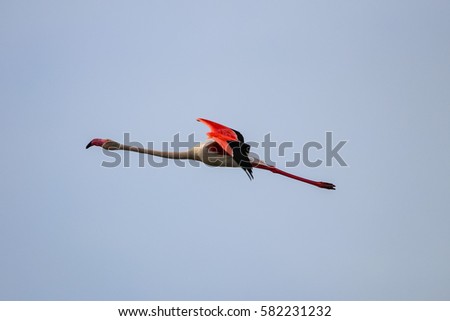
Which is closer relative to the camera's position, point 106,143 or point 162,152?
point 162,152

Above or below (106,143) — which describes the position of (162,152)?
below

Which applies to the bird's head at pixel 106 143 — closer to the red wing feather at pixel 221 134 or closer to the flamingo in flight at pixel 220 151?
the flamingo in flight at pixel 220 151

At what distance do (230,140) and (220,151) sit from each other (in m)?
1.19

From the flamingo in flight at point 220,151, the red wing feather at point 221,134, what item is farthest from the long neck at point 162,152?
the red wing feather at point 221,134

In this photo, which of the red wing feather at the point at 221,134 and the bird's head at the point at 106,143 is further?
the bird's head at the point at 106,143

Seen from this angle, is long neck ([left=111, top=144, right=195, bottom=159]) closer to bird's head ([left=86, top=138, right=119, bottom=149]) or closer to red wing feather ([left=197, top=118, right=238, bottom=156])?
bird's head ([left=86, top=138, right=119, bottom=149])

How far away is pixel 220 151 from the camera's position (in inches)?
4658

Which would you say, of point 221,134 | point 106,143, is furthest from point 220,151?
point 106,143

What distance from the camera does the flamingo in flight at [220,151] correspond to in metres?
117

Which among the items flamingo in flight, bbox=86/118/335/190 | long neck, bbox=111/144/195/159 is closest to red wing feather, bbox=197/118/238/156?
flamingo in flight, bbox=86/118/335/190

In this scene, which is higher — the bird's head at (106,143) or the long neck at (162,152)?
the bird's head at (106,143)

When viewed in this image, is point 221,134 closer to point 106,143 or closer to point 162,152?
point 162,152
